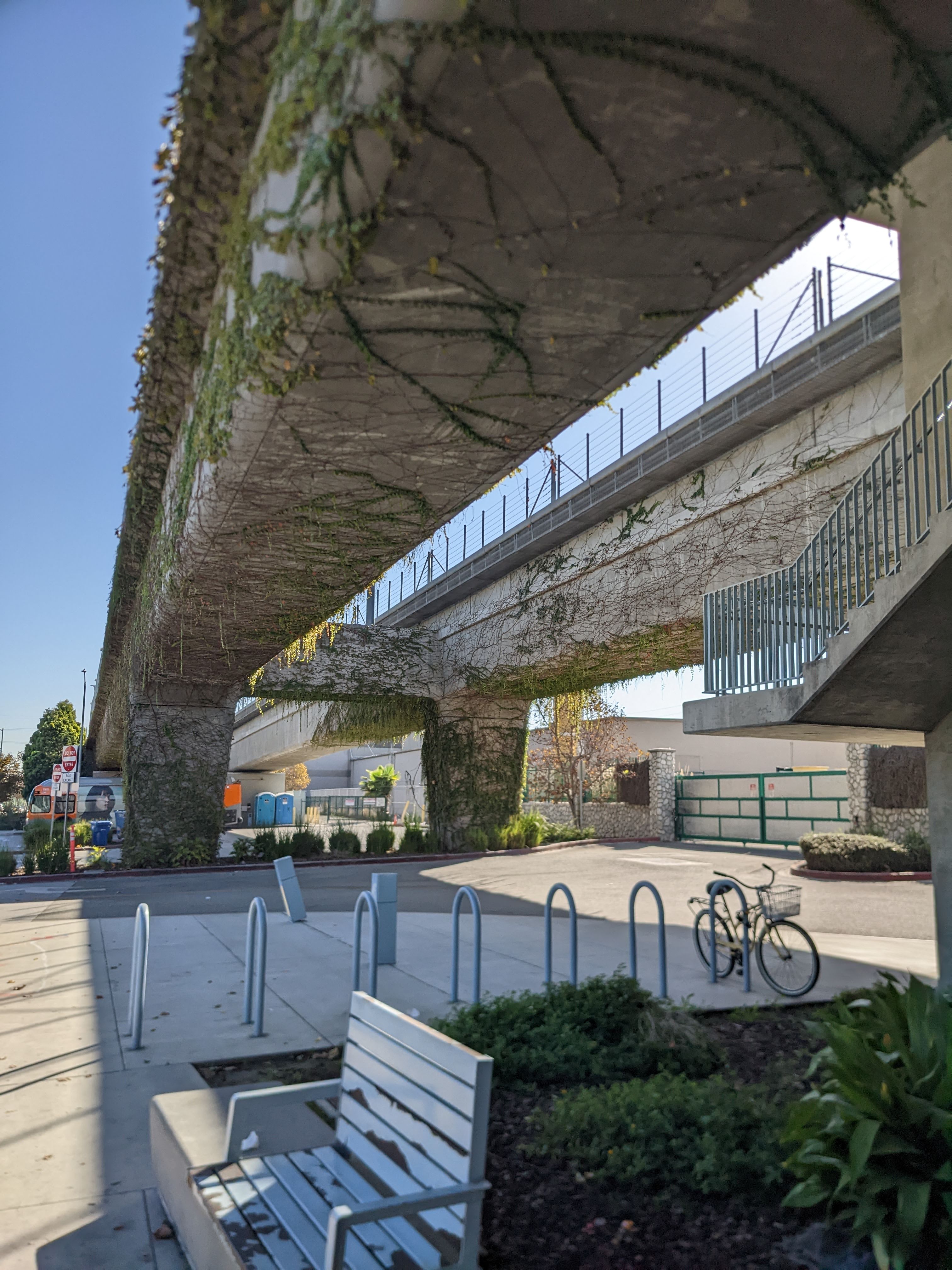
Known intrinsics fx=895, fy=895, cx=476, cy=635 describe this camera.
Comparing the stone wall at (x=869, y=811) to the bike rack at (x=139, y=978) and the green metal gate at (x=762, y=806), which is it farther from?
the bike rack at (x=139, y=978)

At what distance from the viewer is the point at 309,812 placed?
158ft

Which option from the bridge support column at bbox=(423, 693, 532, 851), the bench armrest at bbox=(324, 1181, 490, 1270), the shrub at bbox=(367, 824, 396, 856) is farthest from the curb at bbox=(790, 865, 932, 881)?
the bench armrest at bbox=(324, 1181, 490, 1270)

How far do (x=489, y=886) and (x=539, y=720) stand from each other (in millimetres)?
9306

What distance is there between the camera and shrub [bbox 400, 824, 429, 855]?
2333cm

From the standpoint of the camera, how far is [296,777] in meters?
63.5

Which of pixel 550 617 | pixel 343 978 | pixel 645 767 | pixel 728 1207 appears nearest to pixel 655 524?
pixel 550 617

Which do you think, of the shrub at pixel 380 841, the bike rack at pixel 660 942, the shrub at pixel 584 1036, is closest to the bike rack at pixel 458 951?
the shrub at pixel 584 1036

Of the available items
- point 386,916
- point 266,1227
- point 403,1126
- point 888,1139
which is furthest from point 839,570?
point 266,1227

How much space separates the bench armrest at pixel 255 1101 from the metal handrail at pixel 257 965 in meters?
2.87

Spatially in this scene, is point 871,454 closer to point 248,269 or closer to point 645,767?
point 248,269

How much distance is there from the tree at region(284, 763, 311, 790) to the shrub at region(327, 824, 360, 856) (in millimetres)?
40346

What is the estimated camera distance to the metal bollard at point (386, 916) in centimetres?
876

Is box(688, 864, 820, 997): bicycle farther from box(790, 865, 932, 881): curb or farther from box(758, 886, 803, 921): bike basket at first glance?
box(790, 865, 932, 881): curb

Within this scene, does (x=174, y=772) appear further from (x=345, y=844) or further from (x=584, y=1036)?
(x=584, y=1036)
